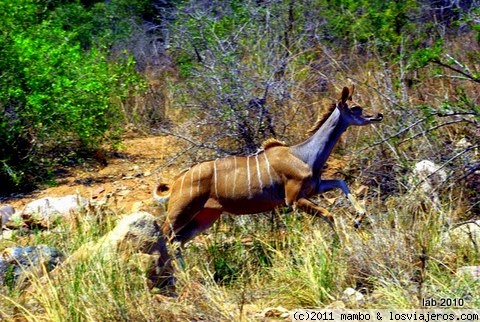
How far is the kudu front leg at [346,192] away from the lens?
9.02 meters

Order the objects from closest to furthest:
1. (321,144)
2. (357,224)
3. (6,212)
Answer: (357,224) < (321,144) < (6,212)

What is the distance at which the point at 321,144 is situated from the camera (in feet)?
32.1

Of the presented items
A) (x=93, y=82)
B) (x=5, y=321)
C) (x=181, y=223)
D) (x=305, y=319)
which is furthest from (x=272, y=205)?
(x=93, y=82)

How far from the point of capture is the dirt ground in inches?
472

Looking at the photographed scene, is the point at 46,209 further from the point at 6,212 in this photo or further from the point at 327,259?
the point at 327,259

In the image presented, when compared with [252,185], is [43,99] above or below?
Answer: above

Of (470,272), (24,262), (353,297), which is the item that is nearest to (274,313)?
(353,297)

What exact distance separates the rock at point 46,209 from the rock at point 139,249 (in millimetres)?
2149

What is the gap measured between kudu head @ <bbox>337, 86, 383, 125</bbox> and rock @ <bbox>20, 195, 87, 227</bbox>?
307 cm

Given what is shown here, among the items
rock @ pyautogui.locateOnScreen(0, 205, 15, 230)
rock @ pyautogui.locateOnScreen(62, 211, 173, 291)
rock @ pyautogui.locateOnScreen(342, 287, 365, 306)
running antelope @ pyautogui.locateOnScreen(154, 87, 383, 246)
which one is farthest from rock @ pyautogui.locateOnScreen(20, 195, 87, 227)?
rock @ pyautogui.locateOnScreen(342, 287, 365, 306)

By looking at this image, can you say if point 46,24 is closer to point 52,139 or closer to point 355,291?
point 52,139

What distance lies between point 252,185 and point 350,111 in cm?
138

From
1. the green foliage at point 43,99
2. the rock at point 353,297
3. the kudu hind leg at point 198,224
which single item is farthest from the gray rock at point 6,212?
the rock at point 353,297

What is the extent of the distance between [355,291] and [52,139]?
7446 mm
